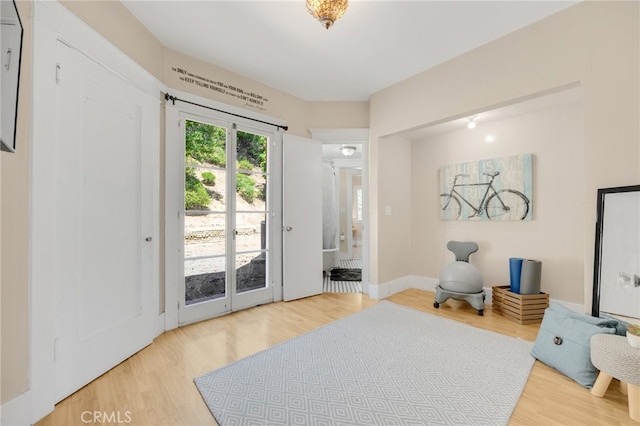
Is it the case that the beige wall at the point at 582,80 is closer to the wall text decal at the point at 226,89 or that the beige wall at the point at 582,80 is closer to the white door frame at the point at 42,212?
the wall text decal at the point at 226,89

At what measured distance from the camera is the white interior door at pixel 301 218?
353 cm

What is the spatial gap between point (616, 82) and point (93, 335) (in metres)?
4.14

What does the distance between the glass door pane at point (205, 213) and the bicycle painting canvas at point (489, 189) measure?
10.4 feet

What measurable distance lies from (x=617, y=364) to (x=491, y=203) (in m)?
2.31

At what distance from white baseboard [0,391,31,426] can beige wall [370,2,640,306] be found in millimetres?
3685

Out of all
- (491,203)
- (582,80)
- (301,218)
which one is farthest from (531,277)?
(301,218)

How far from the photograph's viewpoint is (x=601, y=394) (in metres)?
1.63

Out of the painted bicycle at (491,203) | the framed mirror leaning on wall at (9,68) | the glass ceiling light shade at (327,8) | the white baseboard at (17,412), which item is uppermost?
the glass ceiling light shade at (327,8)

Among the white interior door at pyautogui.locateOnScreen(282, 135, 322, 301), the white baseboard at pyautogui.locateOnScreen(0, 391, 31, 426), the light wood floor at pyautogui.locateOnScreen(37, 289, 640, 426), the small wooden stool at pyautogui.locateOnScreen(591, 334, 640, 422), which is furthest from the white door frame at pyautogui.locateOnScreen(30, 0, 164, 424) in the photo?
the small wooden stool at pyautogui.locateOnScreen(591, 334, 640, 422)

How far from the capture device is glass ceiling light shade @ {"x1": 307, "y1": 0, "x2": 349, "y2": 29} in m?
1.77

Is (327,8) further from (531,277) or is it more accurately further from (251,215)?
(531,277)

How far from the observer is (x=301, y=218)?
367 centimetres

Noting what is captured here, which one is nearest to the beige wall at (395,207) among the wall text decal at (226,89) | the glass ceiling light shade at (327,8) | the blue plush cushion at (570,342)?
the wall text decal at (226,89)

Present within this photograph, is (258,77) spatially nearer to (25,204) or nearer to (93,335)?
(25,204)
